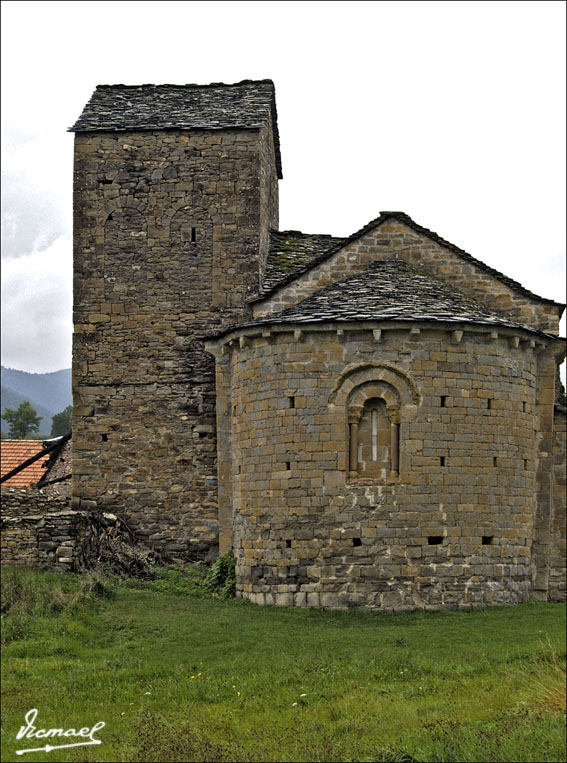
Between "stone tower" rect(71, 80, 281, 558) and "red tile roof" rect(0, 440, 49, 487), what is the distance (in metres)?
9.04

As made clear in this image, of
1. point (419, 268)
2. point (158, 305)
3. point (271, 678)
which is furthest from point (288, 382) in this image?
point (271, 678)

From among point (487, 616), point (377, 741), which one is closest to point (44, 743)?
point (377, 741)

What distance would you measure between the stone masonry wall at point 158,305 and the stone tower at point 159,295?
2 centimetres

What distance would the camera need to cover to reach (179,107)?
20.5 metres

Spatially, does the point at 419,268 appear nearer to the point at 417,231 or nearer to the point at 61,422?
the point at 417,231

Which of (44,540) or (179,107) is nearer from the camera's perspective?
(44,540)

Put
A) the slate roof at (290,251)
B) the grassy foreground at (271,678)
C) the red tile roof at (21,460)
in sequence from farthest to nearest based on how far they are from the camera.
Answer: the red tile roof at (21,460), the slate roof at (290,251), the grassy foreground at (271,678)

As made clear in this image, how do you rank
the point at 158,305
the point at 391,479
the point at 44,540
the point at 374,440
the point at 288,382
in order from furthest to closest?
the point at 158,305
the point at 44,540
the point at 288,382
the point at 374,440
the point at 391,479

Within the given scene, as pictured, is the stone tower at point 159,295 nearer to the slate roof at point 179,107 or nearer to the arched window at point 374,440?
the slate roof at point 179,107

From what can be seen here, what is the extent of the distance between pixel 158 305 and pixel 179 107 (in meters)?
4.25

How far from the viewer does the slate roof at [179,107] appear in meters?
19.8

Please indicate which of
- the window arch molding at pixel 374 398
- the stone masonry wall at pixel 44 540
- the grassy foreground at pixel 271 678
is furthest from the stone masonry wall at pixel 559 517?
the stone masonry wall at pixel 44 540

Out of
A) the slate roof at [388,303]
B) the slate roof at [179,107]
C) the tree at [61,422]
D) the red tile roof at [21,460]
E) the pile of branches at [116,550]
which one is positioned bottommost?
the pile of branches at [116,550]

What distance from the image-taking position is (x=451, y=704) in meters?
10.2
